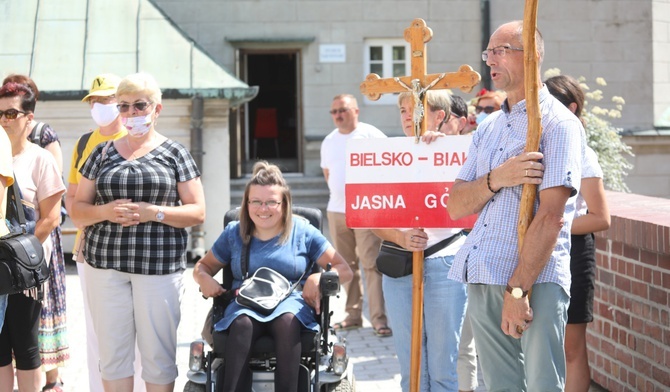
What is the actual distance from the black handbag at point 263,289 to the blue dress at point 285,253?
0.12 ft

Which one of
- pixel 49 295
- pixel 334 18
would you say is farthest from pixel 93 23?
pixel 49 295

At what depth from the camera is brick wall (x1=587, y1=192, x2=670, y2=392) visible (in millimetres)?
5027

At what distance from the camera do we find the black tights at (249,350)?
462cm

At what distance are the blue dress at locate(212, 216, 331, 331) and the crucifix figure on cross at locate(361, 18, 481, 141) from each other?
1.04m

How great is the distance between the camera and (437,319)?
465 cm

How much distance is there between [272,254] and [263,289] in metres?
0.29

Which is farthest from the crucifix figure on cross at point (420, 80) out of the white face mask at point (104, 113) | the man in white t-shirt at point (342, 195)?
the man in white t-shirt at point (342, 195)

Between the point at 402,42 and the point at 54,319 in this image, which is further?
the point at 402,42

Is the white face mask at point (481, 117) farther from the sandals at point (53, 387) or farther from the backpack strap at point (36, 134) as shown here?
the sandals at point (53, 387)

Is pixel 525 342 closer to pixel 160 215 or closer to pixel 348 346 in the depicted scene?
pixel 160 215

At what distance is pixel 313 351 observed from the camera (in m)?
4.83

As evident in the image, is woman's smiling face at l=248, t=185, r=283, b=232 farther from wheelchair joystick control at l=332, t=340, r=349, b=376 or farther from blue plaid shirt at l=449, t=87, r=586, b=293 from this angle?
blue plaid shirt at l=449, t=87, r=586, b=293

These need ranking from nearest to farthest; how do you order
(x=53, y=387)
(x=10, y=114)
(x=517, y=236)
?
1. (x=517, y=236)
2. (x=10, y=114)
3. (x=53, y=387)

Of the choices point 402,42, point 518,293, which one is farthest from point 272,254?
point 402,42
